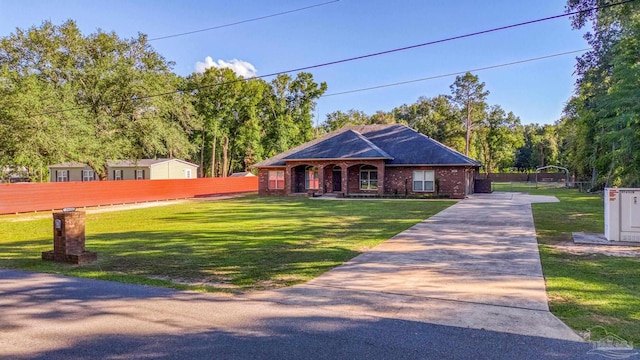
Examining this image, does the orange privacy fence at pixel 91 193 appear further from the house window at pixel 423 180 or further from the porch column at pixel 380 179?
the house window at pixel 423 180

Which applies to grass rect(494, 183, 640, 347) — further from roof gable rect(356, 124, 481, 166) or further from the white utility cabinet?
roof gable rect(356, 124, 481, 166)

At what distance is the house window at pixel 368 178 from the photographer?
28047 mm

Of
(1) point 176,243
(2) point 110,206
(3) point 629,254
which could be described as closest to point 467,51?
(3) point 629,254

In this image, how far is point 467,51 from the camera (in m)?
18.6

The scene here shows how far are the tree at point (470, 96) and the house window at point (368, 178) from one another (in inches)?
1231

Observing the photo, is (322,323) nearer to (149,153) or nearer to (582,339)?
(582,339)

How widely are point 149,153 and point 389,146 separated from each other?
1798 centimetres

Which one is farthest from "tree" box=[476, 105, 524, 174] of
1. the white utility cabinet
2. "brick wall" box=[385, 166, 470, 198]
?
the white utility cabinet

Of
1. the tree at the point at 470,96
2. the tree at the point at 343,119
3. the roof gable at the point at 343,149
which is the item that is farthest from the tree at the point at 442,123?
the roof gable at the point at 343,149

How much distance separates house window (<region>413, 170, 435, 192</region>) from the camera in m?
26.5

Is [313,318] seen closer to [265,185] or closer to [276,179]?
[276,179]

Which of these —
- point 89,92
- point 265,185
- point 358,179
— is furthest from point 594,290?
point 89,92

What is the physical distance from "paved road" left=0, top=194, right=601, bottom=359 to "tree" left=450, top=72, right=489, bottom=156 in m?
52.2

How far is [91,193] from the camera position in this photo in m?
23.0
